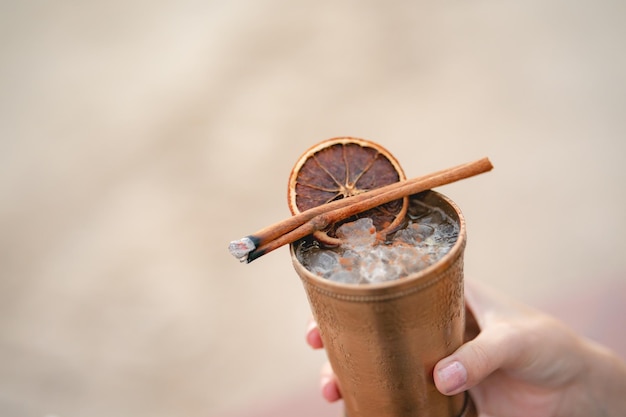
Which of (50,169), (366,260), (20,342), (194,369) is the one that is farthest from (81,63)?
(366,260)

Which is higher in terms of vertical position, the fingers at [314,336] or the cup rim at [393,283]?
the cup rim at [393,283]

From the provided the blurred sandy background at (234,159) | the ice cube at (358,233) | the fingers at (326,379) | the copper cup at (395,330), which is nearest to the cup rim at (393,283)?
the copper cup at (395,330)

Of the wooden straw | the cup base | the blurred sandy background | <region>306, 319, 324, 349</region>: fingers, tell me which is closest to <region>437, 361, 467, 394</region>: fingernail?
the cup base

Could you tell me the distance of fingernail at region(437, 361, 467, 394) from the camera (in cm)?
106

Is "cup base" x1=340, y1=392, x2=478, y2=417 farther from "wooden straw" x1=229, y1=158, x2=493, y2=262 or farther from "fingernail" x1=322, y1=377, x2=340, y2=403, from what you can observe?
"wooden straw" x1=229, y1=158, x2=493, y2=262

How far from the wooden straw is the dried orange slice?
0.12 feet

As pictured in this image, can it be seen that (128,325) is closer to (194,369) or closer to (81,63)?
(194,369)

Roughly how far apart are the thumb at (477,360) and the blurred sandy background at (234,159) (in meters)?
1.51

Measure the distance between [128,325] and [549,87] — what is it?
287cm

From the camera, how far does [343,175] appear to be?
1.19m

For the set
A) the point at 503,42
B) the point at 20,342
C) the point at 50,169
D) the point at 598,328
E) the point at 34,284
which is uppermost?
the point at 50,169

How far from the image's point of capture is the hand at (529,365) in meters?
1.21

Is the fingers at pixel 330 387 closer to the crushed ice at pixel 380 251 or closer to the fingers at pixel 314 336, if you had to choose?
the fingers at pixel 314 336

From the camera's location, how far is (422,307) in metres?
0.96
